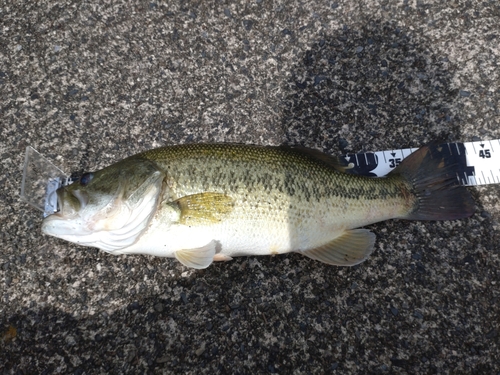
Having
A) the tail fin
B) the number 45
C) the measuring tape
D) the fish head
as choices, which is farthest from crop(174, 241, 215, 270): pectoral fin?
the number 45

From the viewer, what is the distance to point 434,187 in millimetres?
2379

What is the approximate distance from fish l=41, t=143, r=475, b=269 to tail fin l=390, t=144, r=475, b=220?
1 cm

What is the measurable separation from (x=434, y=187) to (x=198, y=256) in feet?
5.41

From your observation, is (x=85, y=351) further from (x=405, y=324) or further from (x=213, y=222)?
(x=405, y=324)

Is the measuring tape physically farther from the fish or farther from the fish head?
the fish head

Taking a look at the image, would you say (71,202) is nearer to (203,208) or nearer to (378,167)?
(203,208)

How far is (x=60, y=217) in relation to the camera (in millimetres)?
1972

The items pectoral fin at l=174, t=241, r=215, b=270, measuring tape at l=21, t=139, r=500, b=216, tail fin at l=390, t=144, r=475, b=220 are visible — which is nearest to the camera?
pectoral fin at l=174, t=241, r=215, b=270

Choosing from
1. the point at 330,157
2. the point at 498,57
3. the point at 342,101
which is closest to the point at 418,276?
the point at 330,157

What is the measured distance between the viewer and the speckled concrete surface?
7.33 ft

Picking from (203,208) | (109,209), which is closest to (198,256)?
(203,208)

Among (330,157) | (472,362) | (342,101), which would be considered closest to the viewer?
(472,362)

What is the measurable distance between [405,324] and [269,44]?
233 cm

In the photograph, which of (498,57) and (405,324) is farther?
(498,57)
